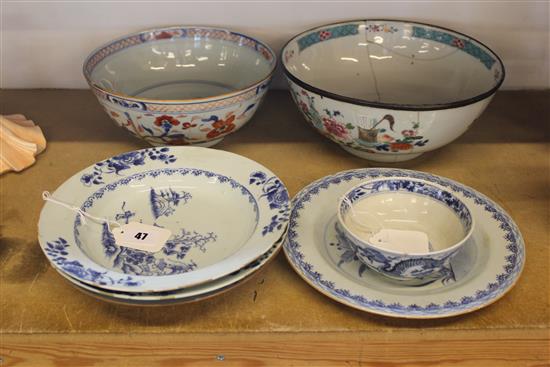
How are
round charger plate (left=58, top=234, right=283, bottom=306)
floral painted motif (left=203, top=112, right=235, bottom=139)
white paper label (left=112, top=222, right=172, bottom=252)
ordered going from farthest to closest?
floral painted motif (left=203, top=112, right=235, bottom=139) → white paper label (left=112, top=222, right=172, bottom=252) → round charger plate (left=58, top=234, right=283, bottom=306)

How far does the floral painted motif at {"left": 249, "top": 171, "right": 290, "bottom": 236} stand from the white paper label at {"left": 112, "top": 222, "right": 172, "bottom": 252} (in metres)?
0.12

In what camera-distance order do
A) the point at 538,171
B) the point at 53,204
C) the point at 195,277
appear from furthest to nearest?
the point at 538,171, the point at 53,204, the point at 195,277

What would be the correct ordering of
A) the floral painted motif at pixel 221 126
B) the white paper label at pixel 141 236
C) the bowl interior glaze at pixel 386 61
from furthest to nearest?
the bowl interior glaze at pixel 386 61 → the floral painted motif at pixel 221 126 → the white paper label at pixel 141 236

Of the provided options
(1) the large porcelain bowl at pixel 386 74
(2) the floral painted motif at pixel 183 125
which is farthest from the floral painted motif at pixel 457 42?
(2) the floral painted motif at pixel 183 125

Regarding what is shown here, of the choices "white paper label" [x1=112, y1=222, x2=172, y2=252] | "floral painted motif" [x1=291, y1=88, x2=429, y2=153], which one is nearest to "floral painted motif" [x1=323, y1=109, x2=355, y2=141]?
"floral painted motif" [x1=291, y1=88, x2=429, y2=153]

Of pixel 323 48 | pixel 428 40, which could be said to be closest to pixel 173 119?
pixel 323 48

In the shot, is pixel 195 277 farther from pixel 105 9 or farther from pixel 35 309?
pixel 105 9

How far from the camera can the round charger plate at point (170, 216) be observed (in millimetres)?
512

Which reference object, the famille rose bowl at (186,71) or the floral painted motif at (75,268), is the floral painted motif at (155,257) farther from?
the famille rose bowl at (186,71)

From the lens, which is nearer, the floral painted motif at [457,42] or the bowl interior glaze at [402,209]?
the bowl interior glaze at [402,209]

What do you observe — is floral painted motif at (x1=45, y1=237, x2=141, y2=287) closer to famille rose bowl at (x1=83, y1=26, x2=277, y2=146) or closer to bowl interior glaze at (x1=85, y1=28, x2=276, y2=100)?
famille rose bowl at (x1=83, y1=26, x2=277, y2=146)

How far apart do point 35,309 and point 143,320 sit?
108 millimetres

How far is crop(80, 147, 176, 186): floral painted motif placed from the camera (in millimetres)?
653

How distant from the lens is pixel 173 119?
0.68 m
